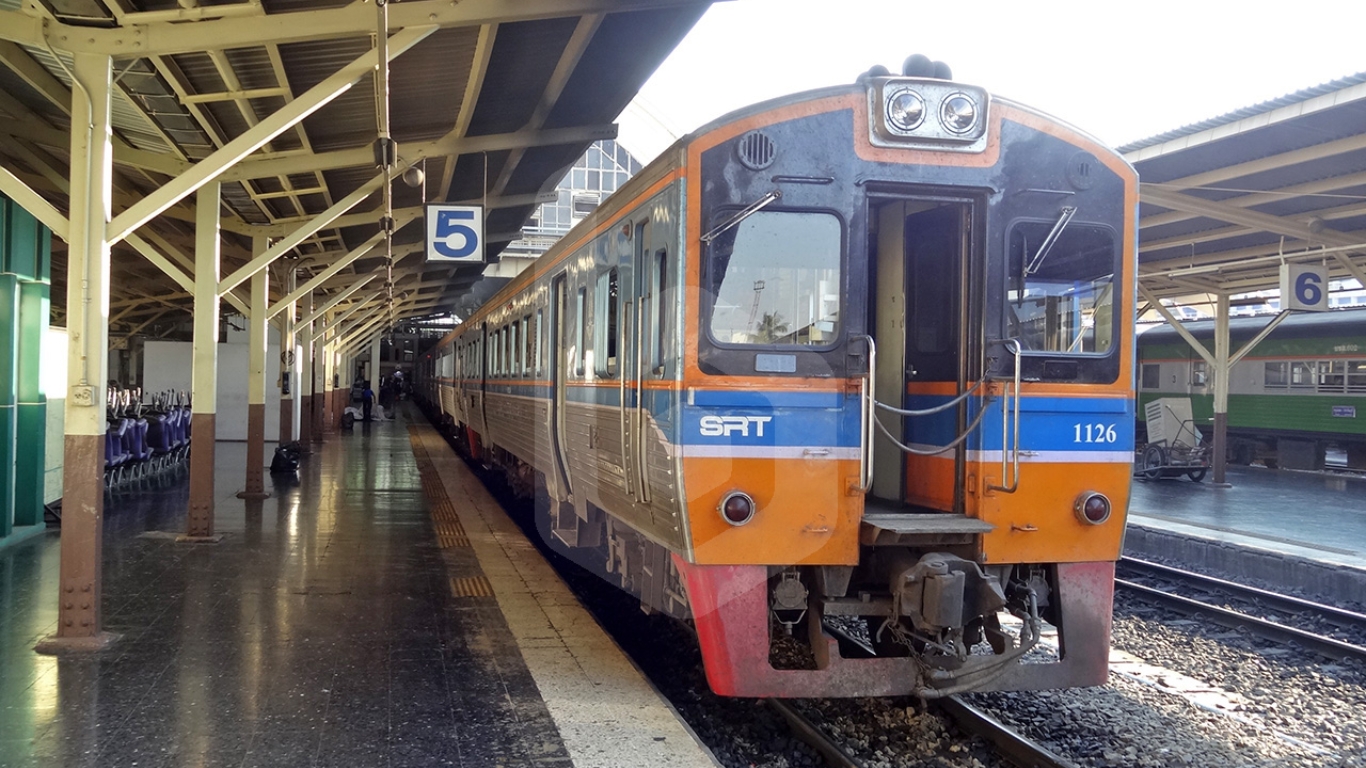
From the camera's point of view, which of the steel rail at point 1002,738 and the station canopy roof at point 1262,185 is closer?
the steel rail at point 1002,738

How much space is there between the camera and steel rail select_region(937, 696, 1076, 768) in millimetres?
5000

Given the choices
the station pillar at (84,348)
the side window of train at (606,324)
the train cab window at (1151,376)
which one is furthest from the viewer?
the train cab window at (1151,376)

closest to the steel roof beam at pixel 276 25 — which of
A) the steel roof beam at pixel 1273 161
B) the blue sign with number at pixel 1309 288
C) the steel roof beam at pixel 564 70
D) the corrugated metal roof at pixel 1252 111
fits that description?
the steel roof beam at pixel 564 70

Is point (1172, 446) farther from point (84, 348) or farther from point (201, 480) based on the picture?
point (84, 348)

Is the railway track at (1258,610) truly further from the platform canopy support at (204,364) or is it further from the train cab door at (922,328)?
the platform canopy support at (204,364)

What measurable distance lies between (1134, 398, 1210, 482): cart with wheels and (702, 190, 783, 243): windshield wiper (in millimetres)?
15696

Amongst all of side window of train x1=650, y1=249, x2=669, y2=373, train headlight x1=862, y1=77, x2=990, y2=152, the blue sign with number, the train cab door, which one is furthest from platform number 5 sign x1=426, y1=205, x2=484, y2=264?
the blue sign with number

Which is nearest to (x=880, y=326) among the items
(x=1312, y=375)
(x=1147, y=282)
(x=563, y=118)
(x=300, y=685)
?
(x=300, y=685)

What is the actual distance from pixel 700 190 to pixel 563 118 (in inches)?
243

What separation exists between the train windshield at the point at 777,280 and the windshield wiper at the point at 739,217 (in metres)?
0.03

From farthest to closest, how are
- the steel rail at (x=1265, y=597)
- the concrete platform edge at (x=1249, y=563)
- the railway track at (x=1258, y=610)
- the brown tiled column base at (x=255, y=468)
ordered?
the brown tiled column base at (x=255, y=468), the concrete platform edge at (x=1249, y=563), the steel rail at (x=1265, y=597), the railway track at (x=1258, y=610)

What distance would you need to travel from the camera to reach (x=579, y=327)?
7.93 m

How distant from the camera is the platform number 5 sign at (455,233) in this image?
11.3 m

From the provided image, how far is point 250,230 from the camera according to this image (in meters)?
13.1
